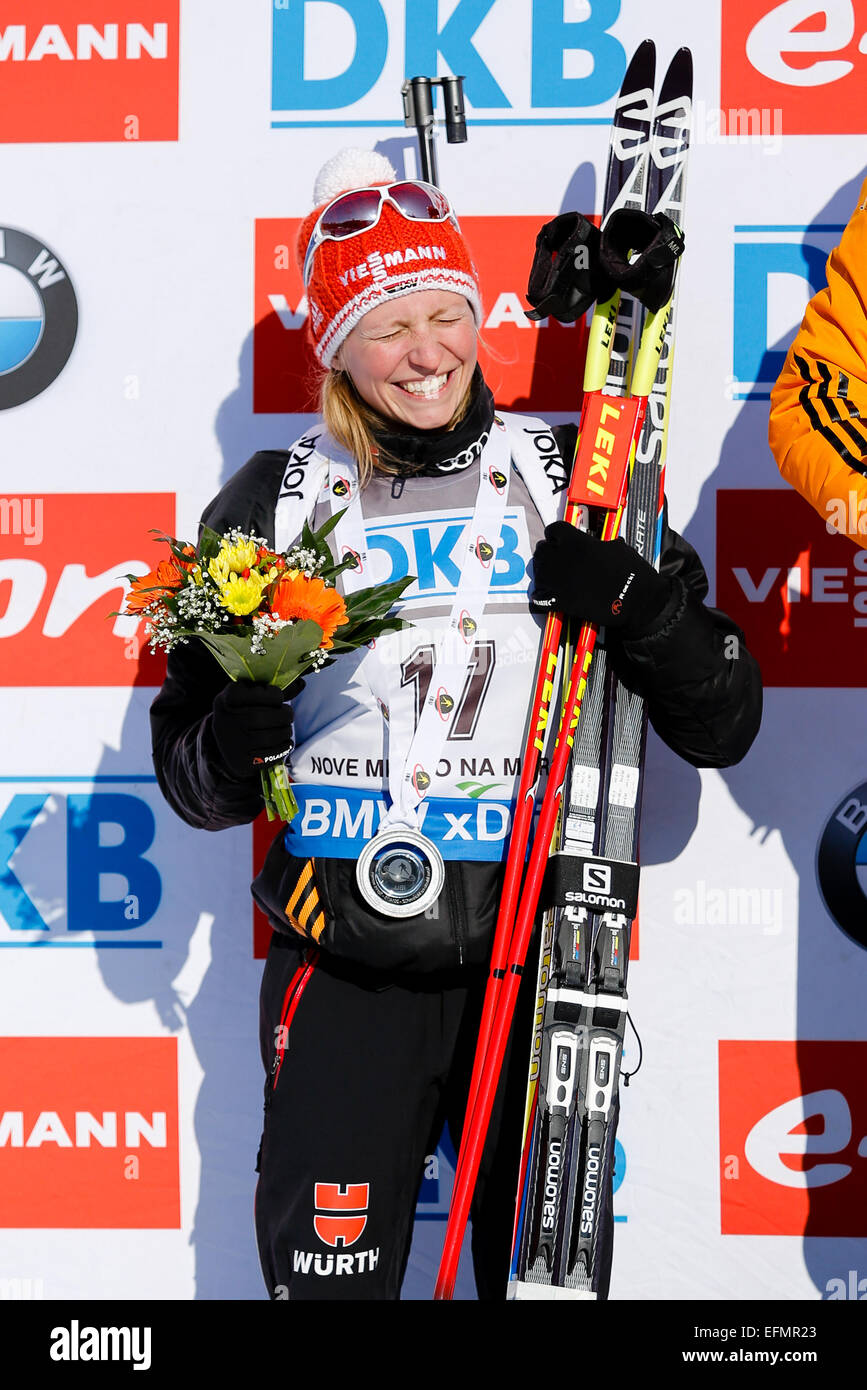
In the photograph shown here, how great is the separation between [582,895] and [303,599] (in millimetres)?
677

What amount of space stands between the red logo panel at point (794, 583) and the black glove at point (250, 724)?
1085 mm

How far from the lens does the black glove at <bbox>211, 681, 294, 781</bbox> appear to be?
190 centimetres

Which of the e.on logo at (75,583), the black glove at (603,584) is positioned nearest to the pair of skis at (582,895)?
the black glove at (603,584)

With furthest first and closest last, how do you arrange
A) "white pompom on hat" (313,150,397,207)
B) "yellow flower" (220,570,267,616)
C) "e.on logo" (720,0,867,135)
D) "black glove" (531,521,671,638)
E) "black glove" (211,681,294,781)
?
1. "e.on logo" (720,0,867,135)
2. "white pompom on hat" (313,150,397,207)
3. "black glove" (531,521,671,638)
4. "black glove" (211,681,294,781)
5. "yellow flower" (220,570,267,616)

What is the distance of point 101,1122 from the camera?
2703mm

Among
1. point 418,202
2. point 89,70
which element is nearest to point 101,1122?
point 418,202

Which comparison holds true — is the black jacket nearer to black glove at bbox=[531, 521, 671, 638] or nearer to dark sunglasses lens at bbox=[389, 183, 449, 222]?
black glove at bbox=[531, 521, 671, 638]

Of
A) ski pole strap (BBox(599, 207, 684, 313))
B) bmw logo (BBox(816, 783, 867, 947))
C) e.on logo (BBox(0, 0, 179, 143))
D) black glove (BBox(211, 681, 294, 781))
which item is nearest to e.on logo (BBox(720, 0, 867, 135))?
ski pole strap (BBox(599, 207, 684, 313))

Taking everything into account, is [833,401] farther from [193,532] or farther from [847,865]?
[193,532]

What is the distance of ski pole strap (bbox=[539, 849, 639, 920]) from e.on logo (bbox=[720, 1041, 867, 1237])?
2.16 ft

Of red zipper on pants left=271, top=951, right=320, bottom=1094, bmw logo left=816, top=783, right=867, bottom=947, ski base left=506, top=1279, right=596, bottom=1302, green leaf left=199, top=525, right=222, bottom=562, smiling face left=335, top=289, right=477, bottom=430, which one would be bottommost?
ski base left=506, top=1279, right=596, bottom=1302

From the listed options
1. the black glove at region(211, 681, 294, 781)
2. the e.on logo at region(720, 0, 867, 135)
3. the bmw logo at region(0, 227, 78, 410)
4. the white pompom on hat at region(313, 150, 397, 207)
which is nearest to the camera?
the black glove at region(211, 681, 294, 781)

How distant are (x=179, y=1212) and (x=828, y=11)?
105 inches
